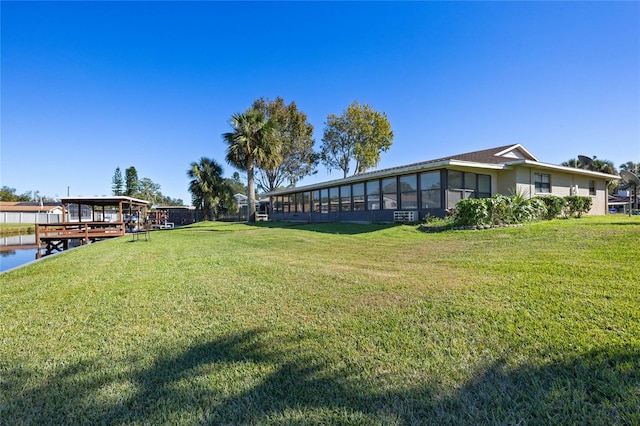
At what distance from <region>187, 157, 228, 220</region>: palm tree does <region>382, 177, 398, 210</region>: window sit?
61.3ft

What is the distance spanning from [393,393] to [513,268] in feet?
12.8

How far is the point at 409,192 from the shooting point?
1507cm

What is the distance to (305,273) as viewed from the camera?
5559 mm

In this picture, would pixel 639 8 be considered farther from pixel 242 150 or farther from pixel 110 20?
pixel 242 150

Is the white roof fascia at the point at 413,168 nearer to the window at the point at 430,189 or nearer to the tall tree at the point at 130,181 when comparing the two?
the window at the point at 430,189

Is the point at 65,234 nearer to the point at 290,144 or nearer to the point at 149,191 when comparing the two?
the point at 290,144

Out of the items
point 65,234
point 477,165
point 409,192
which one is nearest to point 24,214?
point 65,234

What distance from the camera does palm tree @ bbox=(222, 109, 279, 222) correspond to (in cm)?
2420

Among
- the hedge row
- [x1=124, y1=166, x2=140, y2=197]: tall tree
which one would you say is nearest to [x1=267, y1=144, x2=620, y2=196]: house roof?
the hedge row

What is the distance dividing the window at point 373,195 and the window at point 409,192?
5.57ft

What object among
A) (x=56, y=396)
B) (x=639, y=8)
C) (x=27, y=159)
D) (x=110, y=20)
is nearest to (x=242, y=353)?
(x=56, y=396)

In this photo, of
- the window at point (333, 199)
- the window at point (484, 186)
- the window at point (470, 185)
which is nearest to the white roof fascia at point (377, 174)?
the window at point (333, 199)

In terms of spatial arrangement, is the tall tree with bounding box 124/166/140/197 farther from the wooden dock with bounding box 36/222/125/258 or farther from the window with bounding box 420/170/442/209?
the window with bounding box 420/170/442/209

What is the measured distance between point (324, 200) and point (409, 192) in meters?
7.44
